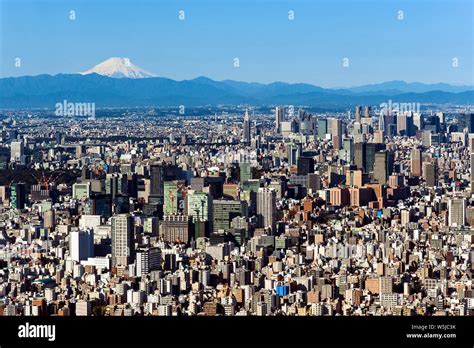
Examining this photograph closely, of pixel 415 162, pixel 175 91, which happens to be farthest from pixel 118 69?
pixel 415 162

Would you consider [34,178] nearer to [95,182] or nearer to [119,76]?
[95,182]

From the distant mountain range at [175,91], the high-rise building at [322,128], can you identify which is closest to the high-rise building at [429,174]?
the distant mountain range at [175,91]

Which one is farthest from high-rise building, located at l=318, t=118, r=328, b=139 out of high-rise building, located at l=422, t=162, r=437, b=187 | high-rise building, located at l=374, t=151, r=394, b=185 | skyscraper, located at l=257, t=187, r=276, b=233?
high-rise building, located at l=422, t=162, r=437, b=187

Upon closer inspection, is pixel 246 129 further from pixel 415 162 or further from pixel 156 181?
pixel 415 162

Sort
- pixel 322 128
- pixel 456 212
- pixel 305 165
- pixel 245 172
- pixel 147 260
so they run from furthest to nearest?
pixel 305 165
pixel 322 128
pixel 245 172
pixel 456 212
pixel 147 260

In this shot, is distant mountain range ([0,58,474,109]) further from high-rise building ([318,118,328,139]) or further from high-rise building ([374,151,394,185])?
high-rise building ([374,151,394,185])

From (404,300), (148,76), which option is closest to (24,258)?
(148,76)

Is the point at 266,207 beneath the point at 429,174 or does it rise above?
beneath
